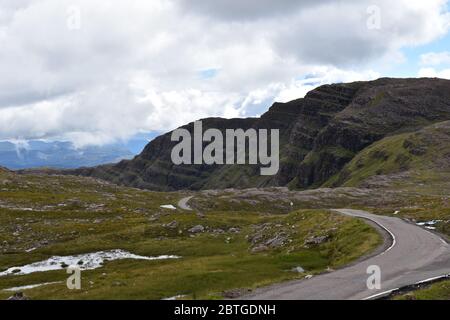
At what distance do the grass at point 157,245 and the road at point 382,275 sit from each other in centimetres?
341

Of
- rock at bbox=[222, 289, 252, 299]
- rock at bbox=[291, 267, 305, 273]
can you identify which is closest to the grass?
rock at bbox=[291, 267, 305, 273]

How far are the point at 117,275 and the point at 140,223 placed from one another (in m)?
43.8

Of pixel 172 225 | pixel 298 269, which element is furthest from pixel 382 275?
pixel 172 225

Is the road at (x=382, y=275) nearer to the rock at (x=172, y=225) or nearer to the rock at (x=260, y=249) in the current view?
the rock at (x=260, y=249)

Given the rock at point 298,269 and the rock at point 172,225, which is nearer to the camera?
the rock at point 298,269

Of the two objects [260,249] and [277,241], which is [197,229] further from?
[260,249]

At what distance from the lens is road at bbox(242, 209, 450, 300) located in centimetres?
3189

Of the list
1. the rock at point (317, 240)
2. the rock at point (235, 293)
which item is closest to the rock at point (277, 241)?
the rock at point (317, 240)

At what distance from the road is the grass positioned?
3414mm

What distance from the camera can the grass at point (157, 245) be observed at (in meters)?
45.7

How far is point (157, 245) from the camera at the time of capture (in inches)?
2995

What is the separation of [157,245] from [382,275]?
47.2 meters
